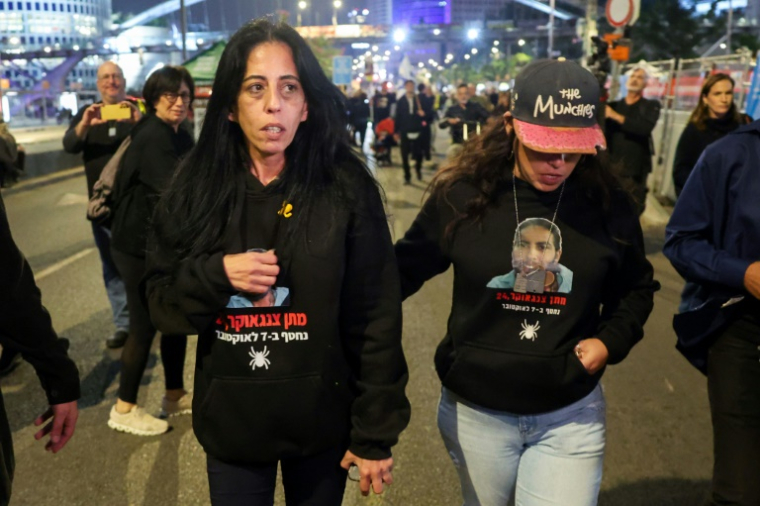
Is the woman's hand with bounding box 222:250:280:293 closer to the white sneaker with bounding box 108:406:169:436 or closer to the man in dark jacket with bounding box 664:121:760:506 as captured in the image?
the man in dark jacket with bounding box 664:121:760:506

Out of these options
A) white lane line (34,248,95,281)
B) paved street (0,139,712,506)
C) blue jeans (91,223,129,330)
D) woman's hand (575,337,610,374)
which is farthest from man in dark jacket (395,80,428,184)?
woman's hand (575,337,610,374)

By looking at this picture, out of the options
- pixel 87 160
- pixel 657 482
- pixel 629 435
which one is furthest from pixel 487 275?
pixel 87 160

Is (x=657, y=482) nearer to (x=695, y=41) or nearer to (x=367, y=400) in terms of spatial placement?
(x=367, y=400)

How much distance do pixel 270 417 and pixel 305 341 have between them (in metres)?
0.22

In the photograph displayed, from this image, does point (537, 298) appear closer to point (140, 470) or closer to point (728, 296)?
point (728, 296)

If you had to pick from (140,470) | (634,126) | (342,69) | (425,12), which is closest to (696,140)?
(634,126)

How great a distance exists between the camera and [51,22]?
389 feet

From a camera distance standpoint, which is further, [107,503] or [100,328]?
[100,328]

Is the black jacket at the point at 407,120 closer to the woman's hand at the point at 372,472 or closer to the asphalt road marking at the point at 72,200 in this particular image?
the asphalt road marking at the point at 72,200

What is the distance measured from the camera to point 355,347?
6.81ft

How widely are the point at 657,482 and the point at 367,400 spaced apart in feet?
8.06

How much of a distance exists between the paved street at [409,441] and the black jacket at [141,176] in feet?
3.71

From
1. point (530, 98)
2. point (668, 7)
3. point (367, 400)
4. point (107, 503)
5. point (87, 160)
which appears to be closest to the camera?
point (367, 400)

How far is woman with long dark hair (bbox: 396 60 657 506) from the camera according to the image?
2.28m
